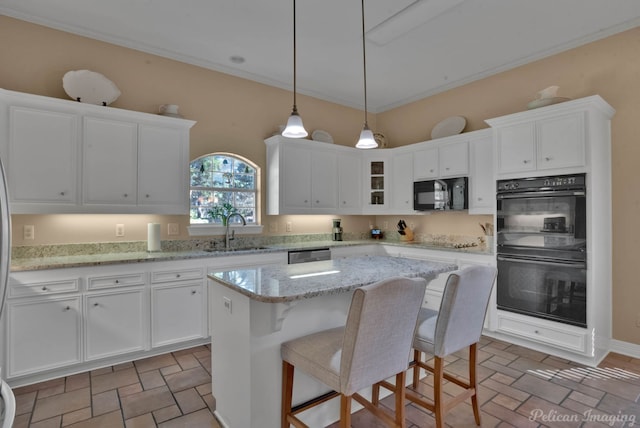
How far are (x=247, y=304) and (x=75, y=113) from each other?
8.18ft

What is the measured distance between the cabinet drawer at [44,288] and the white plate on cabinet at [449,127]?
4381 mm

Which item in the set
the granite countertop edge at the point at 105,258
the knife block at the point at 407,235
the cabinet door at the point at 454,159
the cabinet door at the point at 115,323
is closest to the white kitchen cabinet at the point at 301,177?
the granite countertop edge at the point at 105,258

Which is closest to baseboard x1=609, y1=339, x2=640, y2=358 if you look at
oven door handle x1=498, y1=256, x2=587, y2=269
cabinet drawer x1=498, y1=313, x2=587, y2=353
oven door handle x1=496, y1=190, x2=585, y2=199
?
cabinet drawer x1=498, y1=313, x2=587, y2=353

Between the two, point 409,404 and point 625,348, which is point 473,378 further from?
point 625,348

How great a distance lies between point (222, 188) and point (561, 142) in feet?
11.7

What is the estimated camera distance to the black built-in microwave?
13.5ft

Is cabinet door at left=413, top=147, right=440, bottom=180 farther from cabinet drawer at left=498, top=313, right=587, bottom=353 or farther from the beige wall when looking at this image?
cabinet drawer at left=498, top=313, right=587, bottom=353

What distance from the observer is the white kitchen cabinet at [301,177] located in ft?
13.9

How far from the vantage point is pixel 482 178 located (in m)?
3.95

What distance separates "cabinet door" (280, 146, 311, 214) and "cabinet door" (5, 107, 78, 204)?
2.13 metres

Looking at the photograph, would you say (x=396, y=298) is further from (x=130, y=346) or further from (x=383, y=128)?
(x=383, y=128)

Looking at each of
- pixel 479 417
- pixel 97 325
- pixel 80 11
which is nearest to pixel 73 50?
pixel 80 11

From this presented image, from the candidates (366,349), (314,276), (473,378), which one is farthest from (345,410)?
(473,378)

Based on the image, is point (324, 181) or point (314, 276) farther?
point (324, 181)
